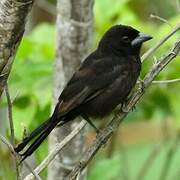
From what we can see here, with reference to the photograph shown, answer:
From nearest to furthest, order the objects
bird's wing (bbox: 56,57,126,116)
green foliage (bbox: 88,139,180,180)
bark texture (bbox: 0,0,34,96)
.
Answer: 1. bark texture (bbox: 0,0,34,96)
2. bird's wing (bbox: 56,57,126,116)
3. green foliage (bbox: 88,139,180,180)

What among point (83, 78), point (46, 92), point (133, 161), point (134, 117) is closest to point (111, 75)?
point (83, 78)

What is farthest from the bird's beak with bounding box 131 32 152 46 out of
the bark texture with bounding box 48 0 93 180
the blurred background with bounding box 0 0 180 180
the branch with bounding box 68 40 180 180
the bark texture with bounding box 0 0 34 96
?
the bark texture with bounding box 0 0 34 96

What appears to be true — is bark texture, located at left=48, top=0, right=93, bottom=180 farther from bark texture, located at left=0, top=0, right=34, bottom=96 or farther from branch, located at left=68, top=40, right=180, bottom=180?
bark texture, located at left=0, top=0, right=34, bottom=96

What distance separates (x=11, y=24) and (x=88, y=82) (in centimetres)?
113

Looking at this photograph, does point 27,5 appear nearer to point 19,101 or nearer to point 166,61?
point 166,61

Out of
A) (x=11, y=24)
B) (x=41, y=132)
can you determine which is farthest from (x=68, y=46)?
(x=11, y=24)

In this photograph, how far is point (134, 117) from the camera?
4668mm

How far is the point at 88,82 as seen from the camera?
386 centimetres

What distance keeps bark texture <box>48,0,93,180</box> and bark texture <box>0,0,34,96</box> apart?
1083 mm

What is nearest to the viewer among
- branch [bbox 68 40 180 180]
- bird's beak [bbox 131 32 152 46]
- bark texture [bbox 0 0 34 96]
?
bark texture [bbox 0 0 34 96]

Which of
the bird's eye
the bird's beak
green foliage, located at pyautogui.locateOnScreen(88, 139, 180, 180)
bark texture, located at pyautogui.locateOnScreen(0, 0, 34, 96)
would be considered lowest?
green foliage, located at pyautogui.locateOnScreen(88, 139, 180, 180)

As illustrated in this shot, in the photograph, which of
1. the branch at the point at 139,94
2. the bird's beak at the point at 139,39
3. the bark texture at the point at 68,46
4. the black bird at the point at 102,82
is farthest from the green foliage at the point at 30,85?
the branch at the point at 139,94

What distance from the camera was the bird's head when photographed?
411 cm

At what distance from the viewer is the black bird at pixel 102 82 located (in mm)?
3742
